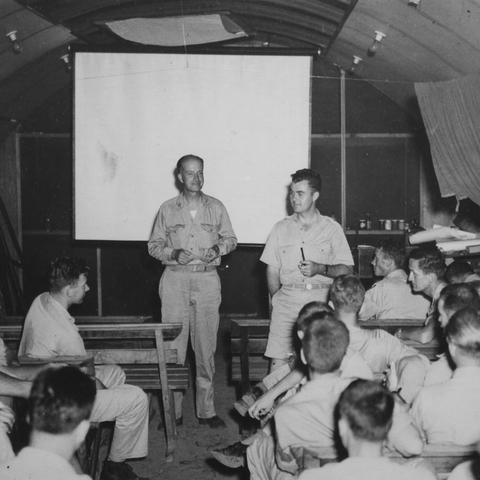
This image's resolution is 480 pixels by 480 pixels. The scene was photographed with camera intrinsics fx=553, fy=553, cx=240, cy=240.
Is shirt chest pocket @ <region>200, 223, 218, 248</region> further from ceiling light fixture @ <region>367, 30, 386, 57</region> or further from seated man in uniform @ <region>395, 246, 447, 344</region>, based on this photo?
ceiling light fixture @ <region>367, 30, 386, 57</region>

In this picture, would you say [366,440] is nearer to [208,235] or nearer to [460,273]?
[460,273]

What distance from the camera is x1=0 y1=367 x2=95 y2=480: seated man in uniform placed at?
1.65m

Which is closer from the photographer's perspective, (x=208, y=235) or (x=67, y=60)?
(x=208, y=235)

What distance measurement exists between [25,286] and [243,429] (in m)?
5.28

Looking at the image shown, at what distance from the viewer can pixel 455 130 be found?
160 inches

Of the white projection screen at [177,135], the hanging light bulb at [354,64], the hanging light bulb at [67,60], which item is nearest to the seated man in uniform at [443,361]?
the white projection screen at [177,135]

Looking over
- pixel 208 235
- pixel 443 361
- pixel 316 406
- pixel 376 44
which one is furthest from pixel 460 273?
pixel 376 44

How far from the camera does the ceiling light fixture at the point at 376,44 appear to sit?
509 centimetres

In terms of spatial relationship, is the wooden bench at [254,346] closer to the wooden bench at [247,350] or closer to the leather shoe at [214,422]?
the wooden bench at [247,350]

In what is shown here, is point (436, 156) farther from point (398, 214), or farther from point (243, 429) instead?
point (398, 214)

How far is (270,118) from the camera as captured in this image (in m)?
5.51

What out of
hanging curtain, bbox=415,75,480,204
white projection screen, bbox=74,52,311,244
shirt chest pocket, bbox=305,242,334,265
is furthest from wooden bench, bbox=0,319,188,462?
hanging curtain, bbox=415,75,480,204

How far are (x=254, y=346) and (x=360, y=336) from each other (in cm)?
120

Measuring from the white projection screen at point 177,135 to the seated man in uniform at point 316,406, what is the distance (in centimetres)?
346
